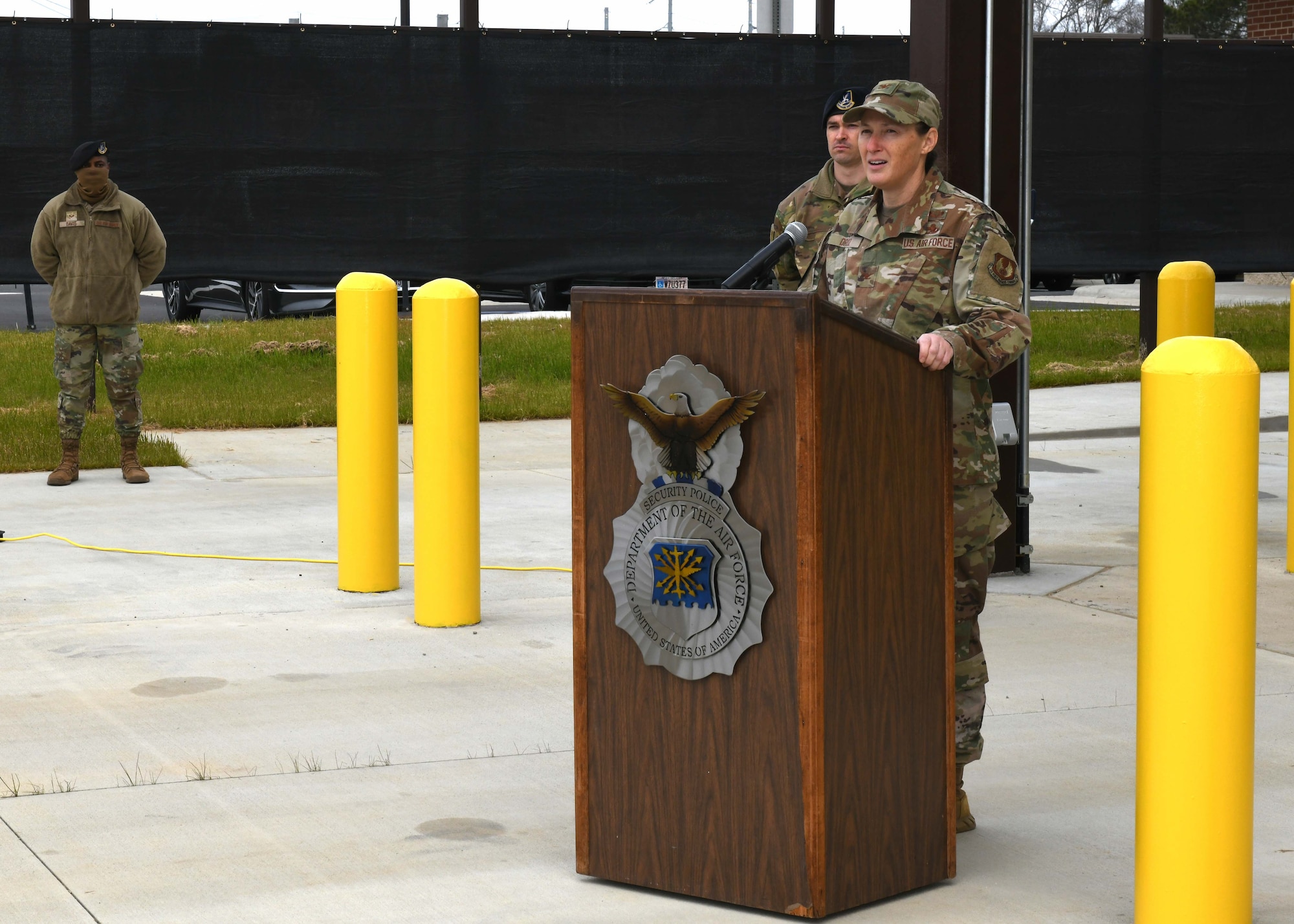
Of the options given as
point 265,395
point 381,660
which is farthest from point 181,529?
point 265,395

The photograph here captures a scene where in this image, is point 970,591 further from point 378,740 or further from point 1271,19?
point 1271,19

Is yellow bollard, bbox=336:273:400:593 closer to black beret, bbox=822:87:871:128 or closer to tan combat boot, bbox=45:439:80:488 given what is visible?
black beret, bbox=822:87:871:128

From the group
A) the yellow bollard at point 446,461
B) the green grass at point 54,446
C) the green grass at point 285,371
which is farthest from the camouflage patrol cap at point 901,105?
the green grass at point 54,446

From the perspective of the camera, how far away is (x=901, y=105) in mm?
3887

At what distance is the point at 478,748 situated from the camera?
191 inches

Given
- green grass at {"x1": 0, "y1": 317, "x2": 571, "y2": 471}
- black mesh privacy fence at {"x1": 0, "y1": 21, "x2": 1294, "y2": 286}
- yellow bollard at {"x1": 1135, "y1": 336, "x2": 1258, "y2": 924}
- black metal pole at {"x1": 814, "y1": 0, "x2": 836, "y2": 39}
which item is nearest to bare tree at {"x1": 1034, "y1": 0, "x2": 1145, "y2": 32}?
black mesh privacy fence at {"x1": 0, "y1": 21, "x2": 1294, "y2": 286}

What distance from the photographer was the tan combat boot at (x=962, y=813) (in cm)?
415

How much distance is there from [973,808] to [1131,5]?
42.0ft

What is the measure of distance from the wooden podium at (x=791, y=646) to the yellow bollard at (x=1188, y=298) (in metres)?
4.79

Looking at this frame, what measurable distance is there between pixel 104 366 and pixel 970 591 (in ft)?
22.7

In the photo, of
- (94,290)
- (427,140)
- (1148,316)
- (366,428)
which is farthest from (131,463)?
(1148,316)

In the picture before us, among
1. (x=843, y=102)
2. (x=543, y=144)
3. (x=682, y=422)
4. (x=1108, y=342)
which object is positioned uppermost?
(x=543, y=144)

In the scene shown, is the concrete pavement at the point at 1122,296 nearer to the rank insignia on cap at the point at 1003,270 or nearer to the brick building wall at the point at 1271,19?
the brick building wall at the point at 1271,19

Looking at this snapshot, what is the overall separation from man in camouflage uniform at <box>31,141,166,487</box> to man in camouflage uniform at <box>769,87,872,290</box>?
4.68 metres
